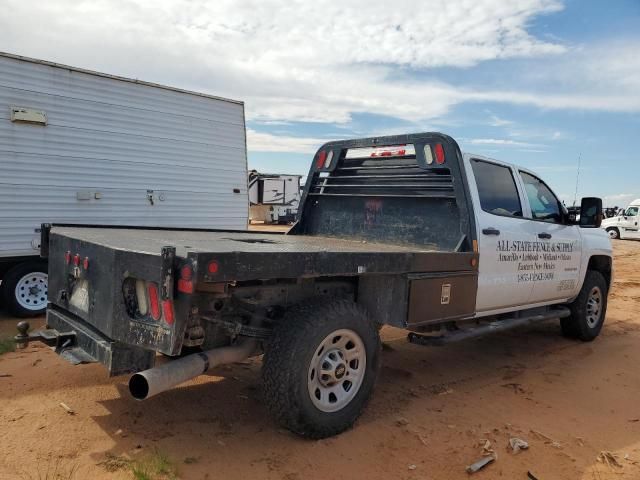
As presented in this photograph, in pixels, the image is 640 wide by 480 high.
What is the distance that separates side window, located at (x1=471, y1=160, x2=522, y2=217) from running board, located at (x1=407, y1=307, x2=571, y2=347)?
106cm

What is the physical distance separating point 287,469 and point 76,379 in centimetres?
235

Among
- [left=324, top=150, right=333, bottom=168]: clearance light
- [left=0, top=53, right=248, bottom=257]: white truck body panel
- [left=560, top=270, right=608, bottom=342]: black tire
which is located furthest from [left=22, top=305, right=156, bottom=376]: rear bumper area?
[left=560, top=270, right=608, bottom=342]: black tire

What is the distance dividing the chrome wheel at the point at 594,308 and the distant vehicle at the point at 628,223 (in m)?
22.9

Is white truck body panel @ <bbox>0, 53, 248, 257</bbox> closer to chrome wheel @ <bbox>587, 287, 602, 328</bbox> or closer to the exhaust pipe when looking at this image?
the exhaust pipe

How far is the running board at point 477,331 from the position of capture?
4.51 m

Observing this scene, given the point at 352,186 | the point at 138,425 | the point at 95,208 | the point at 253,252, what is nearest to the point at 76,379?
the point at 138,425

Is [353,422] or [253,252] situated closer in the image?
[253,252]

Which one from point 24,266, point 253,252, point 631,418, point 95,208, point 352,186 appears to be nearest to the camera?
point 253,252

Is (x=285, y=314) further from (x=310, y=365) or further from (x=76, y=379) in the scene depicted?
(x=76, y=379)

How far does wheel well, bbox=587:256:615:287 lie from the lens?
22.3 feet

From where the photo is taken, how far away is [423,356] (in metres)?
5.93

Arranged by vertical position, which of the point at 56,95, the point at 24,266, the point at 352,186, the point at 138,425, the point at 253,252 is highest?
the point at 56,95

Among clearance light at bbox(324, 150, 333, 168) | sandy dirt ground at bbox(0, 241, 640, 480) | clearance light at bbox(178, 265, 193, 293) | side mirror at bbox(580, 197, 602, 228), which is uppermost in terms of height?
clearance light at bbox(324, 150, 333, 168)

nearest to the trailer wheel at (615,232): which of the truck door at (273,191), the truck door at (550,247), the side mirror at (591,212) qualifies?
the truck door at (273,191)
